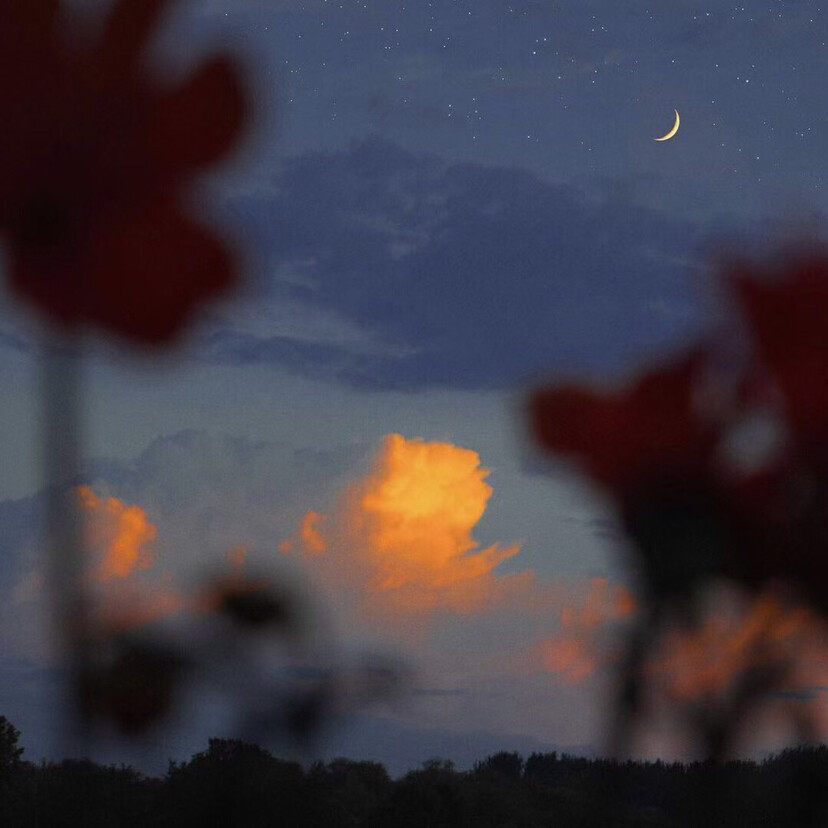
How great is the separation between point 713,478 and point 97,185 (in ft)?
9.27

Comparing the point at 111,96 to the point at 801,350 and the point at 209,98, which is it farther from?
the point at 801,350

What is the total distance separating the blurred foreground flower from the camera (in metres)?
5.28

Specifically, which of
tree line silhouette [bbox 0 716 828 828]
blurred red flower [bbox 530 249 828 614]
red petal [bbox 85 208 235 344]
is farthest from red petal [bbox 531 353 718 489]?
red petal [bbox 85 208 235 344]

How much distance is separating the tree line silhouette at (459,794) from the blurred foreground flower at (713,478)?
0.32 m

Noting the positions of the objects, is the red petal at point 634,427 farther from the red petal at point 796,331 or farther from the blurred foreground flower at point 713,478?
the red petal at point 796,331

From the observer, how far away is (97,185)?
3.90 meters

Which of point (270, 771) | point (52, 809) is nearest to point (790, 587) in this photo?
point (270, 771)

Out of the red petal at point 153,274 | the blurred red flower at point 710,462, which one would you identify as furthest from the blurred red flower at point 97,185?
the blurred red flower at point 710,462

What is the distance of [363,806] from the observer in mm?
6805

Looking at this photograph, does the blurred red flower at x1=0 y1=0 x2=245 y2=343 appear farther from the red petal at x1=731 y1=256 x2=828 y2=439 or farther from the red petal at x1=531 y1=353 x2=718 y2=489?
the red petal at x1=731 y1=256 x2=828 y2=439

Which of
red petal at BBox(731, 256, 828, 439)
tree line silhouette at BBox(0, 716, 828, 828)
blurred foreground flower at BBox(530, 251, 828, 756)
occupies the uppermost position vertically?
red petal at BBox(731, 256, 828, 439)

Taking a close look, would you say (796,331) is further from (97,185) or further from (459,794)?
(97,185)

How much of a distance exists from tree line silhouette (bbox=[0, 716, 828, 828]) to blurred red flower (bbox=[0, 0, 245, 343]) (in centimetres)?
212

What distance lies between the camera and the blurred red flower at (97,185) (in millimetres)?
3799
